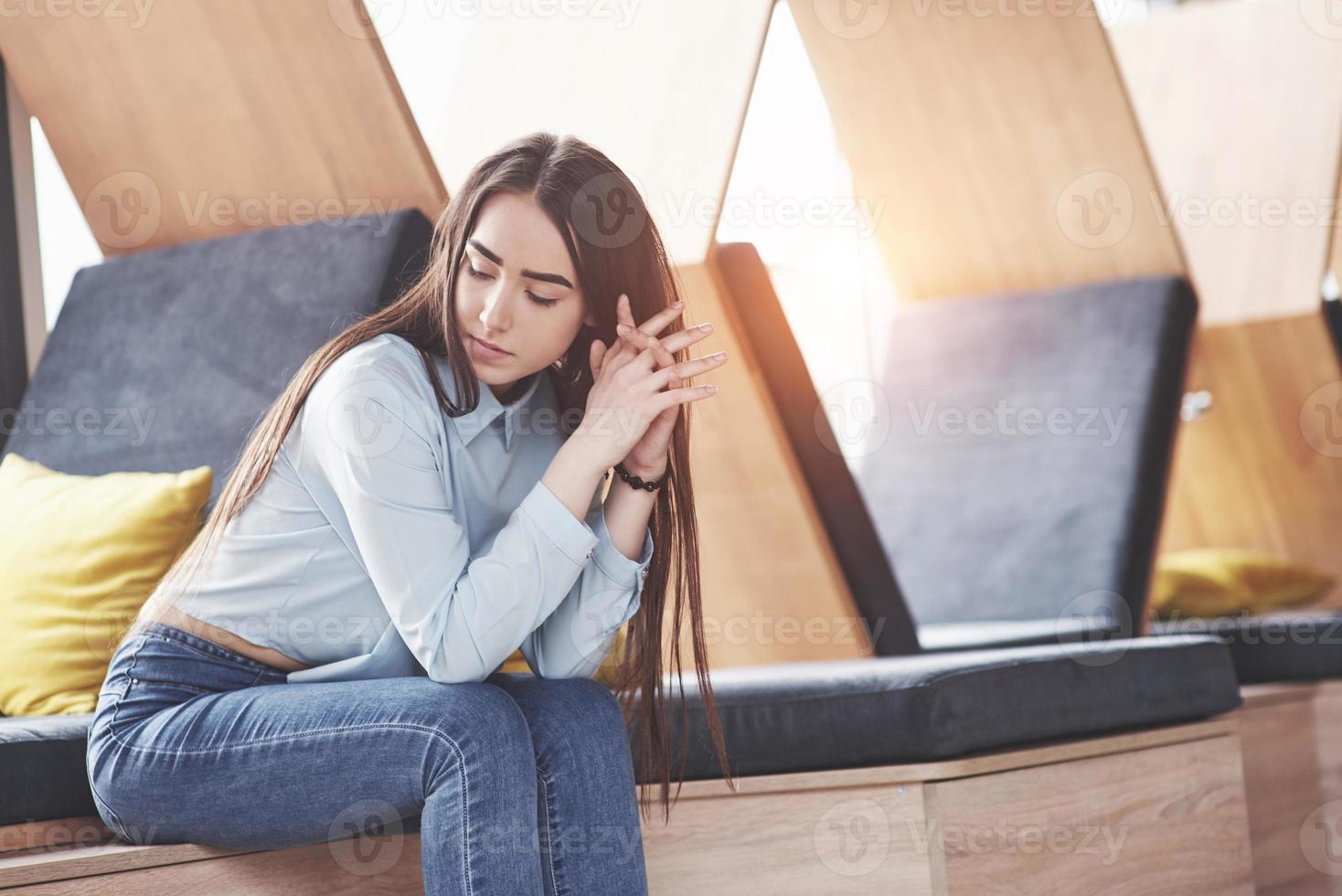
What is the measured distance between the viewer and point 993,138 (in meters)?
2.76

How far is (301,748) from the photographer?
1072 mm

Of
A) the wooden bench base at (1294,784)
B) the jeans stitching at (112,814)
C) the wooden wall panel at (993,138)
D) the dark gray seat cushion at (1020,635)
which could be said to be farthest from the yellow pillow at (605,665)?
the wooden wall panel at (993,138)

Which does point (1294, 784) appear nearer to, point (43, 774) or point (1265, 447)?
point (1265, 447)

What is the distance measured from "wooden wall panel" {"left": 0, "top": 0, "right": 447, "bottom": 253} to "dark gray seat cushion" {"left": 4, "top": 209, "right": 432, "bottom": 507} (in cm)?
13

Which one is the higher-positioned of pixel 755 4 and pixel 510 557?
pixel 755 4

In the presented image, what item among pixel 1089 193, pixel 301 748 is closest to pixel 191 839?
pixel 301 748

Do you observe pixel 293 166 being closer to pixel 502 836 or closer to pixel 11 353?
pixel 11 353

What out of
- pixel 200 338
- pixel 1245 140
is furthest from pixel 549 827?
pixel 1245 140

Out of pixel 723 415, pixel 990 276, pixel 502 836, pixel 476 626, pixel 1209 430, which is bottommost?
pixel 1209 430

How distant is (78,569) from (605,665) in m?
0.66

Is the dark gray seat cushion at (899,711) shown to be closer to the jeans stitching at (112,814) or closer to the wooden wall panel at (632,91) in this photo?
the jeans stitching at (112,814)

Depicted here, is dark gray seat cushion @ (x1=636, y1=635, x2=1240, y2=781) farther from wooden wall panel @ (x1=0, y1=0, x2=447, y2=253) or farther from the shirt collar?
wooden wall panel @ (x1=0, y1=0, x2=447, y2=253)

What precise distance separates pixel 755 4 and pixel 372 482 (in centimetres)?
134

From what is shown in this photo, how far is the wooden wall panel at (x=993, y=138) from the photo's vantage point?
259 centimetres
